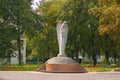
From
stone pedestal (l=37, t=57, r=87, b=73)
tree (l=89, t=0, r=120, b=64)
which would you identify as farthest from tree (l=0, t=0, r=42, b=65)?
stone pedestal (l=37, t=57, r=87, b=73)

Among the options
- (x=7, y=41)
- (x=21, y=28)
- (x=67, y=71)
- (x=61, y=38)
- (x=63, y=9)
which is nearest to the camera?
(x=67, y=71)

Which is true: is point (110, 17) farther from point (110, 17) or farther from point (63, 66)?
point (63, 66)

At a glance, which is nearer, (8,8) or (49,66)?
(49,66)

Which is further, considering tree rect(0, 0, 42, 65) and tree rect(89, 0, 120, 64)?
tree rect(0, 0, 42, 65)

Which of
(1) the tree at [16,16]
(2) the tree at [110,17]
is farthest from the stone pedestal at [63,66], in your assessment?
(1) the tree at [16,16]

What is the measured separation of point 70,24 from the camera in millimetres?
47594

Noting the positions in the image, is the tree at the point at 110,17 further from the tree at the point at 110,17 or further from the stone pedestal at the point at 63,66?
the stone pedestal at the point at 63,66

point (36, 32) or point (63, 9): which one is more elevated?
point (63, 9)

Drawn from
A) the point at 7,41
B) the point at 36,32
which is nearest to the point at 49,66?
the point at 7,41

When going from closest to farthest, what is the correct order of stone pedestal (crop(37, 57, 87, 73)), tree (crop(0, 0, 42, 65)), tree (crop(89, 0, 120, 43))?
stone pedestal (crop(37, 57, 87, 73)) → tree (crop(89, 0, 120, 43)) → tree (crop(0, 0, 42, 65))

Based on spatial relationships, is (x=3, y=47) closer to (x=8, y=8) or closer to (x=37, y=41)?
(x=8, y=8)

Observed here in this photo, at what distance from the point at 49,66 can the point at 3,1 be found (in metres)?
13.6

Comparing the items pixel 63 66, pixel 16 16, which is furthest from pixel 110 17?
pixel 16 16

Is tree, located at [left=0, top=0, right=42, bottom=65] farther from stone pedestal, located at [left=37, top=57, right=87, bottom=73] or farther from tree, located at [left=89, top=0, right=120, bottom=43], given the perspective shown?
stone pedestal, located at [left=37, top=57, right=87, bottom=73]
